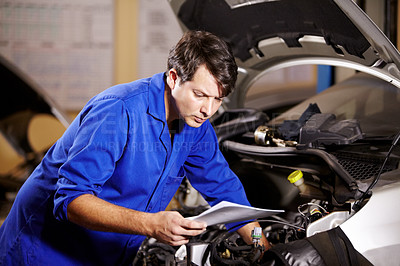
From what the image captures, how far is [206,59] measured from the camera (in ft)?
4.06

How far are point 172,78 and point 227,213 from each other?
0.47 meters

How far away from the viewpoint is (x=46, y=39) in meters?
4.23

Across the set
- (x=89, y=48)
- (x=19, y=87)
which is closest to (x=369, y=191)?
(x=19, y=87)

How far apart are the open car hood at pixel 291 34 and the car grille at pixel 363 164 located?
27 centimetres

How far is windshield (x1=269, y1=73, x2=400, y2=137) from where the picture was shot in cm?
171

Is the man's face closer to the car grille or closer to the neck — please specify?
the neck

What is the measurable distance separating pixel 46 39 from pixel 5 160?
1363 mm

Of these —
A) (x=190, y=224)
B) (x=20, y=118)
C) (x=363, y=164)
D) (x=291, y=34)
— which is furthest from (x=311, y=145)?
(x=20, y=118)

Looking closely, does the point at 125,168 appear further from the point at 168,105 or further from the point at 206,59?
the point at 206,59

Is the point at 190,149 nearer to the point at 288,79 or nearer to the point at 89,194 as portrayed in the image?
the point at 89,194

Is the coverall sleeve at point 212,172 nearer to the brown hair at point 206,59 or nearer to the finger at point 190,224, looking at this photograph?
the brown hair at point 206,59

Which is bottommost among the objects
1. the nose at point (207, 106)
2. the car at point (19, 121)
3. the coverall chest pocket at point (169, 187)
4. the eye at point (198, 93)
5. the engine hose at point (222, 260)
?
Answer: the car at point (19, 121)

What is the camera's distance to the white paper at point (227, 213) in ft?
3.31

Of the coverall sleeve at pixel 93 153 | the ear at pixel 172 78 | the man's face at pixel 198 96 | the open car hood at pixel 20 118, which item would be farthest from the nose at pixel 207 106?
the open car hood at pixel 20 118
